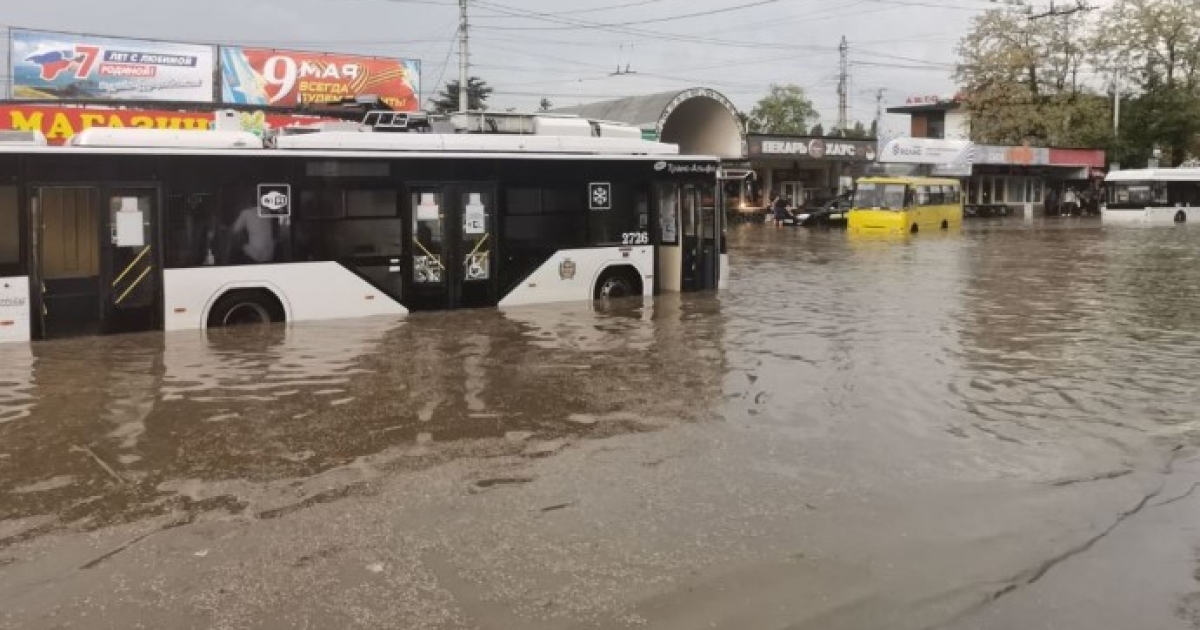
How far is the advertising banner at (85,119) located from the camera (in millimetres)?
26375

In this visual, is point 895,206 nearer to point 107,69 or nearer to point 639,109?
point 639,109

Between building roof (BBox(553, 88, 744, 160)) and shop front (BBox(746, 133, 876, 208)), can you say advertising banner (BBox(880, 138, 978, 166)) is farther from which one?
building roof (BBox(553, 88, 744, 160))

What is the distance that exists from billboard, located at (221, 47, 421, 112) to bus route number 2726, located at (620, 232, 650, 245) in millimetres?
17195

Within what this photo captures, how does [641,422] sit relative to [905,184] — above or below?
below

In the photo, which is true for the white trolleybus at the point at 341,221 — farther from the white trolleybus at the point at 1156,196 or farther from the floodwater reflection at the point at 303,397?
the white trolleybus at the point at 1156,196

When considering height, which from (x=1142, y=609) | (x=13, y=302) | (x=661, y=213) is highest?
(x=661, y=213)

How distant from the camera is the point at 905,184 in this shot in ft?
148

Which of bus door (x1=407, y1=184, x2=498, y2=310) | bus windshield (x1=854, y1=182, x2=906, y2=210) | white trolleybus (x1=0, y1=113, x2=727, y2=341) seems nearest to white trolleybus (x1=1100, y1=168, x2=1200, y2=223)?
bus windshield (x1=854, y1=182, x2=906, y2=210)

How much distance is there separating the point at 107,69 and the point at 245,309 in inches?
762

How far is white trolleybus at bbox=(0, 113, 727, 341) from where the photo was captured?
12164 millimetres

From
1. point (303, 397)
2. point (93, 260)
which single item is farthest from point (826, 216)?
point (303, 397)

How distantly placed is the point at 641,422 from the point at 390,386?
276cm

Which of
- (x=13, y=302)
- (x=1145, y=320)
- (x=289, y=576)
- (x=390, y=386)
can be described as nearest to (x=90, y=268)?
(x=13, y=302)

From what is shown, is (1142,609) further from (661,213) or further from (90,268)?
(661,213)
